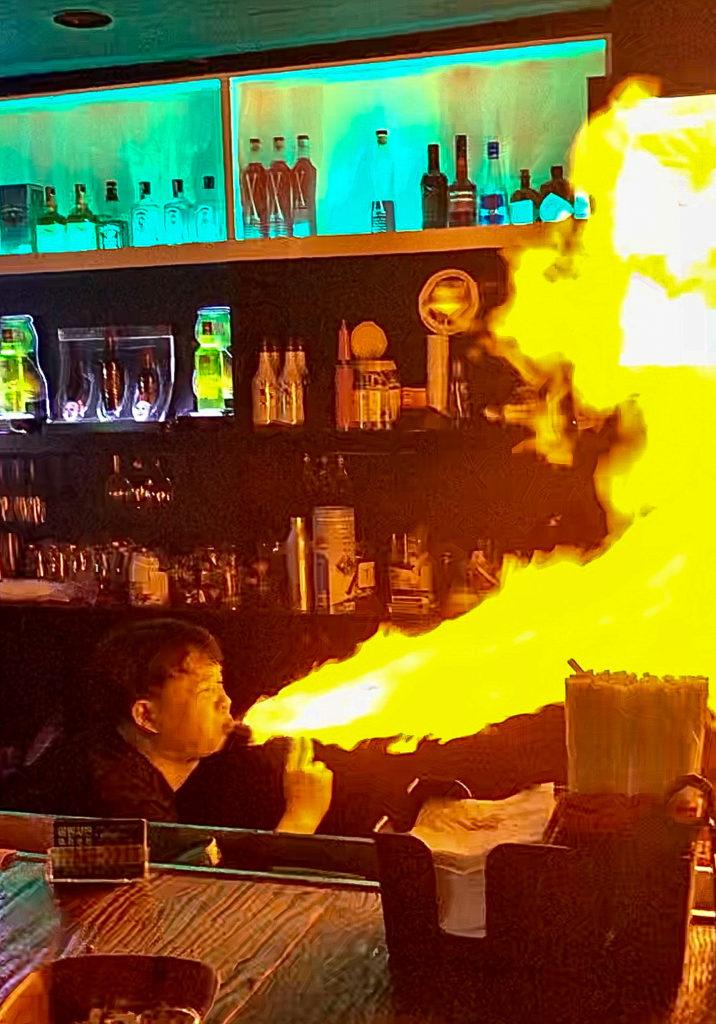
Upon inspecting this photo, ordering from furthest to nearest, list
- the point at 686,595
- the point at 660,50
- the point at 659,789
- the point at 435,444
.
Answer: the point at 435,444
the point at 686,595
the point at 660,50
the point at 659,789

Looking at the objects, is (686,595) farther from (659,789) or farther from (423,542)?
(659,789)

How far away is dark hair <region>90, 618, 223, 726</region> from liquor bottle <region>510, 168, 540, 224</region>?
1.41m

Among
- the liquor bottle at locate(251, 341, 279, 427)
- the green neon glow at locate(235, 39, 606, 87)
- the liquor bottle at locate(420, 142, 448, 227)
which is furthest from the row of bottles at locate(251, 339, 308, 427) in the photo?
the green neon glow at locate(235, 39, 606, 87)

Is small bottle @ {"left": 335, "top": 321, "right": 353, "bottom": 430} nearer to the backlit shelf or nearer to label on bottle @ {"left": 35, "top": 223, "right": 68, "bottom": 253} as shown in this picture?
the backlit shelf

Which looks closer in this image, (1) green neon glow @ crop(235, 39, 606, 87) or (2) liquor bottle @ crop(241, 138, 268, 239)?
(1) green neon glow @ crop(235, 39, 606, 87)

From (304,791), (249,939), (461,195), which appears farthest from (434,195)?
(249,939)

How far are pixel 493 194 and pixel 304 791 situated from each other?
1.73 meters

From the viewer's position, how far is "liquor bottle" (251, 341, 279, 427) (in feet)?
10.4

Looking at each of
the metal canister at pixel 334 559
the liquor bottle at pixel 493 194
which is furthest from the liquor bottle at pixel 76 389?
the liquor bottle at pixel 493 194

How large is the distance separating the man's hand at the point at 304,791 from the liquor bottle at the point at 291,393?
942mm

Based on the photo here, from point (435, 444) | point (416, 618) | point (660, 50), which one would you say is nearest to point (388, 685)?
point (416, 618)

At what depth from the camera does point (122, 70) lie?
3297 mm

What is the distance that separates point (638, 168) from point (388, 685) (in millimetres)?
1525

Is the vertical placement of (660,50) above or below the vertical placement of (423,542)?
above
